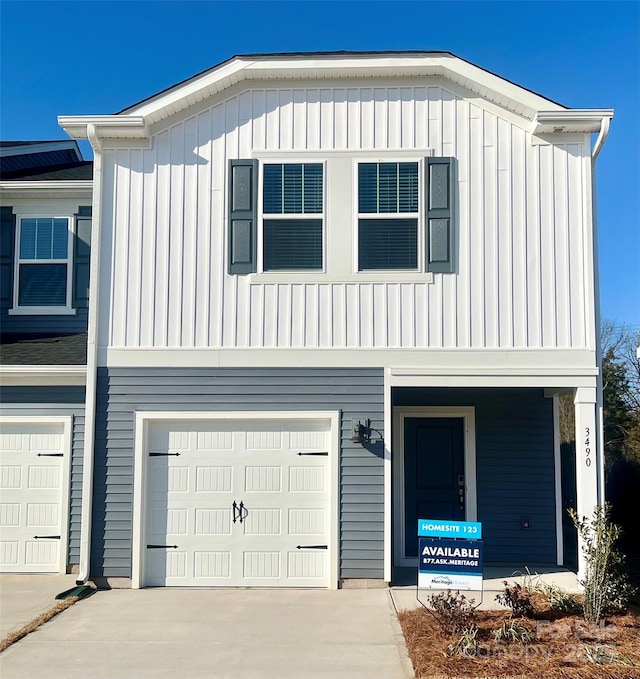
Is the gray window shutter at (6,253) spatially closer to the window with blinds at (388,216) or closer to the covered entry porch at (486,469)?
the window with blinds at (388,216)

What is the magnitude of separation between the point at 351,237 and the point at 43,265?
191 inches

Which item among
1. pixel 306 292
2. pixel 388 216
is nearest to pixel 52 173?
pixel 306 292

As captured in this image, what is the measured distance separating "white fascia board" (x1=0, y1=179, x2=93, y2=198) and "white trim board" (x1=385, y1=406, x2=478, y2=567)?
554 cm

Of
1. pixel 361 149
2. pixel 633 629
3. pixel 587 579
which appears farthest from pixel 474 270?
pixel 633 629

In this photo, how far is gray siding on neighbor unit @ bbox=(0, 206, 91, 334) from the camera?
10258 mm

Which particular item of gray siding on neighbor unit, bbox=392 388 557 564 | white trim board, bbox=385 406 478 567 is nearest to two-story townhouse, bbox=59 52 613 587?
white trim board, bbox=385 406 478 567

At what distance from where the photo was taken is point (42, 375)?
29.3 feet

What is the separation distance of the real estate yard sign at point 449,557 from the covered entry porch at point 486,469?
2.14 metres

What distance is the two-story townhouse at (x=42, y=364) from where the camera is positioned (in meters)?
9.02

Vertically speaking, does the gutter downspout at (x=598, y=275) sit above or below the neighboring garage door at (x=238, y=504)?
above

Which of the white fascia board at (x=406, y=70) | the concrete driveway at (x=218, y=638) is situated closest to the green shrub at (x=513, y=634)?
the concrete driveway at (x=218, y=638)

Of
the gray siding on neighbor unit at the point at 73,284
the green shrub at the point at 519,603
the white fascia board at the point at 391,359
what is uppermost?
the gray siding on neighbor unit at the point at 73,284

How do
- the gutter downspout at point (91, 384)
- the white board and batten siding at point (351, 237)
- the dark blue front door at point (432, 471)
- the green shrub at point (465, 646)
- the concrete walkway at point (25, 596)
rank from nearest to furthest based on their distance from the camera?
the green shrub at point (465, 646) < the concrete walkway at point (25, 596) < the gutter downspout at point (91, 384) < the white board and batten siding at point (351, 237) < the dark blue front door at point (432, 471)

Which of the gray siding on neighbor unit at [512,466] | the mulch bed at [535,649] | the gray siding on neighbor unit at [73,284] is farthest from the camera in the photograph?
the gray siding on neighbor unit at [73,284]
